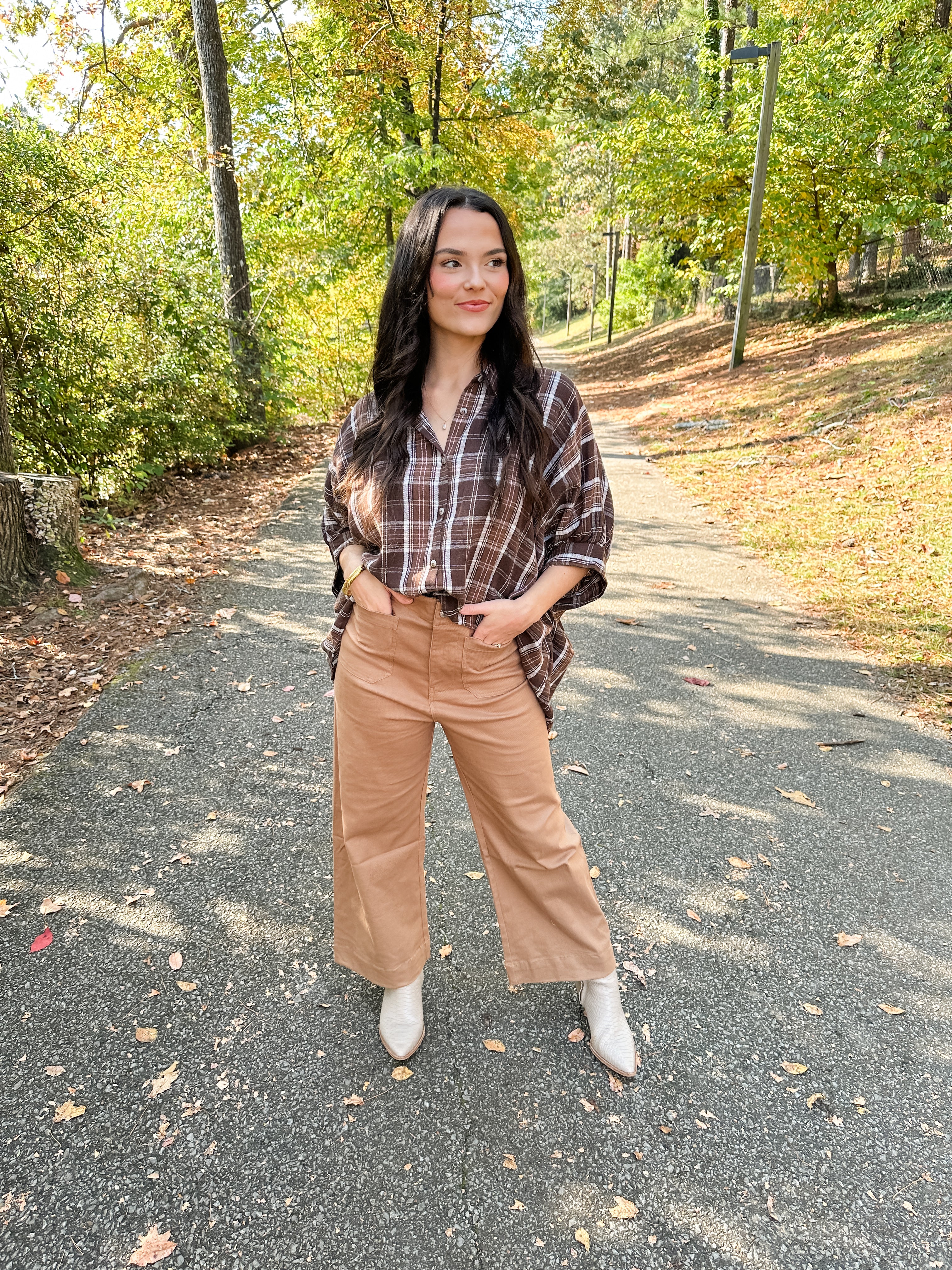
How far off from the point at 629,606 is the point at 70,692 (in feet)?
11.2

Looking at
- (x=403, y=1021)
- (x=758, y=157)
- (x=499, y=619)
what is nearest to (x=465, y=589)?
(x=499, y=619)

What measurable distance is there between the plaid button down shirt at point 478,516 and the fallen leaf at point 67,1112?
151 centimetres

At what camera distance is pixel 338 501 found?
1.84 meters

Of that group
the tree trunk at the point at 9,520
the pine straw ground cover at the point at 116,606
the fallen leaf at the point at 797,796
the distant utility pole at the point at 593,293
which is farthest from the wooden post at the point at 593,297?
the fallen leaf at the point at 797,796

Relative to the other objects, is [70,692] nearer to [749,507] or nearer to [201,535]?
[201,535]

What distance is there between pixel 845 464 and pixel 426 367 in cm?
707

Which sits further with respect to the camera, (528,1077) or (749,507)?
(749,507)

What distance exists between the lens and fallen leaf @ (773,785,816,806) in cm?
309

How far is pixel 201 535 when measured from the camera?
6.58 m

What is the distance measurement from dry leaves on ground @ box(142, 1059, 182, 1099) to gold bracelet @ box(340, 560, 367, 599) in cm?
133

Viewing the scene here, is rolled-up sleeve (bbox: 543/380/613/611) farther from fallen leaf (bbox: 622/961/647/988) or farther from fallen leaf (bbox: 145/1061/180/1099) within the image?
fallen leaf (bbox: 145/1061/180/1099)

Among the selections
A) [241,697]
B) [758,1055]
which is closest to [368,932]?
[758,1055]

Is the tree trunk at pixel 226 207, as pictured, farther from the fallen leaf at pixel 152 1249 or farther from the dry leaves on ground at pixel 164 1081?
the fallen leaf at pixel 152 1249

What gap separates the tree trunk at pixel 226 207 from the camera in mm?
8688
